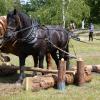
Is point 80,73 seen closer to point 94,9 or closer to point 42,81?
point 42,81

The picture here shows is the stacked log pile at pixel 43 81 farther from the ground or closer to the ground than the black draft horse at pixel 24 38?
closer to the ground

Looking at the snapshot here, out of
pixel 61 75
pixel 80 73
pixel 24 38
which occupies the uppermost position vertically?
pixel 24 38

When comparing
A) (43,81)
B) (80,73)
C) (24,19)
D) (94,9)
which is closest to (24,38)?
(24,19)

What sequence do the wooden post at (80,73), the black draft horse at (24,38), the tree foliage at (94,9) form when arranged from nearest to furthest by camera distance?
the black draft horse at (24,38), the wooden post at (80,73), the tree foliage at (94,9)

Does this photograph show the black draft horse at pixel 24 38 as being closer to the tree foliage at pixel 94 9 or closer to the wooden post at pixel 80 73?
the wooden post at pixel 80 73

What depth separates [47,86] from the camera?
11406mm

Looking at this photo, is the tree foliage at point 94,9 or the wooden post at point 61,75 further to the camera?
the tree foliage at point 94,9

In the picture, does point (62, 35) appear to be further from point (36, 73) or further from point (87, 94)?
point (87, 94)

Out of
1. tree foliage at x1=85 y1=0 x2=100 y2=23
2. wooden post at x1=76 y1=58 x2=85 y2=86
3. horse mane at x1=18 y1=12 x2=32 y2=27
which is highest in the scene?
horse mane at x1=18 y1=12 x2=32 y2=27

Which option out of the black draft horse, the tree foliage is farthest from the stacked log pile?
the tree foliage

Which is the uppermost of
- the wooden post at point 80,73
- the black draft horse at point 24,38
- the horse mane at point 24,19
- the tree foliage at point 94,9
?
the horse mane at point 24,19

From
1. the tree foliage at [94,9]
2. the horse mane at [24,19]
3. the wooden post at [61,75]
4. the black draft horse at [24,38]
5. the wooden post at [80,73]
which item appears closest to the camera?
the wooden post at [61,75]

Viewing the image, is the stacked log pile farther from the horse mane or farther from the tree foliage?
the tree foliage

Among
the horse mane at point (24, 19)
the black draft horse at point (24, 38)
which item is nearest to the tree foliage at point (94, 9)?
the black draft horse at point (24, 38)
